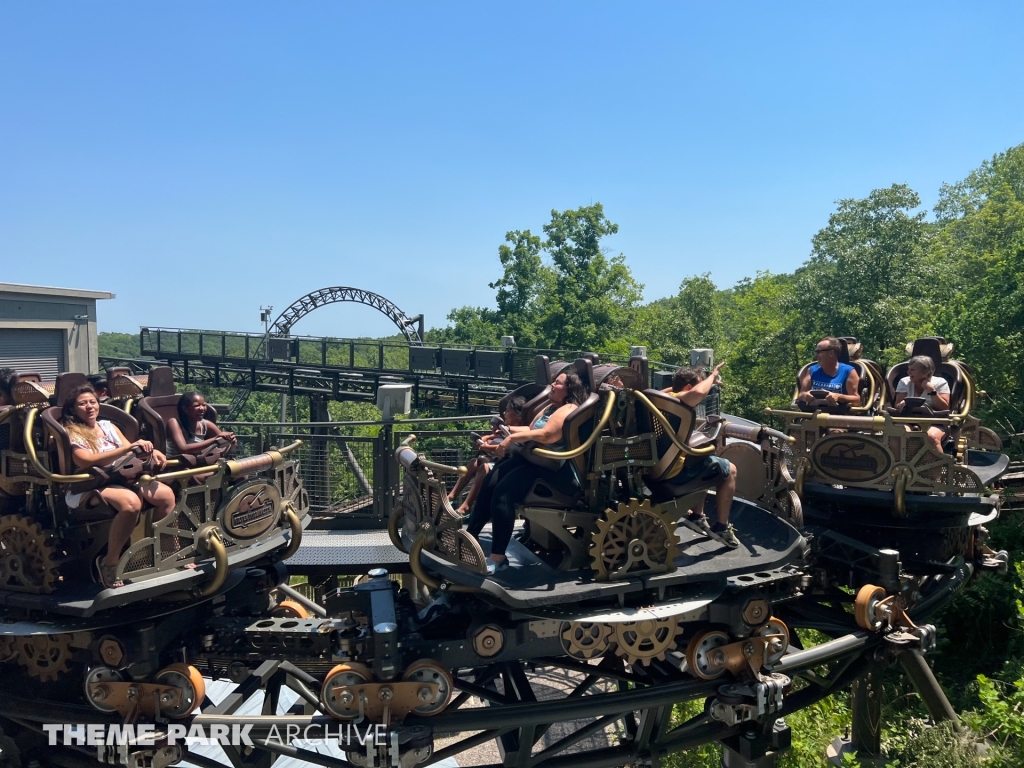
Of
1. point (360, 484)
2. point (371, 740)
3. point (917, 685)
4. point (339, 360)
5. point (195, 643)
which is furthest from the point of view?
point (339, 360)

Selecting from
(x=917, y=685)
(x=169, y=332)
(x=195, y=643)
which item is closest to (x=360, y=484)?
(x=195, y=643)

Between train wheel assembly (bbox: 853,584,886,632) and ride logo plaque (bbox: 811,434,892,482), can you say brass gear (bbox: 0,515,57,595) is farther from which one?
ride logo plaque (bbox: 811,434,892,482)

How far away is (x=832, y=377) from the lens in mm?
7797

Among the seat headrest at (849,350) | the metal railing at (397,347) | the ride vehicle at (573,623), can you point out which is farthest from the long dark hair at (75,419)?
the metal railing at (397,347)

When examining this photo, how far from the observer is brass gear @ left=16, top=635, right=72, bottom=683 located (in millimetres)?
5395

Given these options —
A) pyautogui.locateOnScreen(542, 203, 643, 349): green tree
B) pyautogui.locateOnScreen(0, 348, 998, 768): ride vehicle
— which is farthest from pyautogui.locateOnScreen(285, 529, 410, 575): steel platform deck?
pyautogui.locateOnScreen(542, 203, 643, 349): green tree

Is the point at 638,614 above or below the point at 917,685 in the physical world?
above

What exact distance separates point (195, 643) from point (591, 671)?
10.1 feet

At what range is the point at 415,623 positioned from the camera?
554 cm

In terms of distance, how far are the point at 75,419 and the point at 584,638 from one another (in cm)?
375

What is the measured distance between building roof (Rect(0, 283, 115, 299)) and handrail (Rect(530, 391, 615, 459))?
1612 centimetres

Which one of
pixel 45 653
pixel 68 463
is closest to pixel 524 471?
pixel 68 463

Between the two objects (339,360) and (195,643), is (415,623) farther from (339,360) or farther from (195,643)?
(339,360)

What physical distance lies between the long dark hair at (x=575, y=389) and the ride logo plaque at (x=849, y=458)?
295 cm
